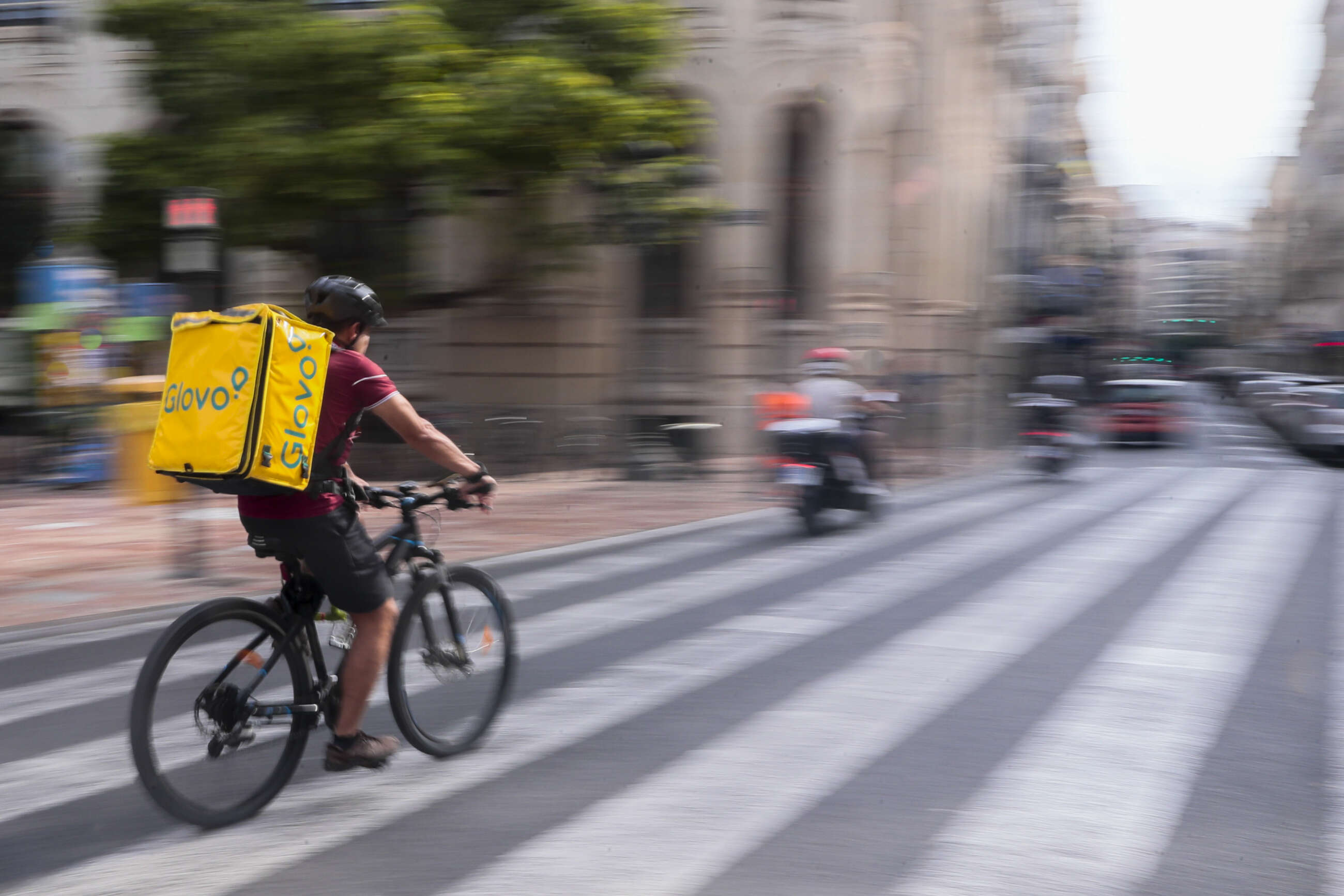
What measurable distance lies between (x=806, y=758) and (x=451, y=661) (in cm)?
136

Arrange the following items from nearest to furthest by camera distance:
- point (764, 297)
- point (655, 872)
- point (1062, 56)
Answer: point (655, 872)
point (764, 297)
point (1062, 56)

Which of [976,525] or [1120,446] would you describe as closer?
[976,525]

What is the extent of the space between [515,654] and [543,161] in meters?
10.7

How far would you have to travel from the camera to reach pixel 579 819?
4.18m

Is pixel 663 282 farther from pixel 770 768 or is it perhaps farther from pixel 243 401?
pixel 243 401

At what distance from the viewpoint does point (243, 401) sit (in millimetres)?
3834

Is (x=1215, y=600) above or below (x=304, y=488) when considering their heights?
below

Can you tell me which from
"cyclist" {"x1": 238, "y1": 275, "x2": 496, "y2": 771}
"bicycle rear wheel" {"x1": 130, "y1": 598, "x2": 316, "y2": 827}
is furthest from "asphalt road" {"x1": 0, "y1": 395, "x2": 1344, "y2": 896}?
"cyclist" {"x1": 238, "y1": 275, "x2": 496, "y2": 771}

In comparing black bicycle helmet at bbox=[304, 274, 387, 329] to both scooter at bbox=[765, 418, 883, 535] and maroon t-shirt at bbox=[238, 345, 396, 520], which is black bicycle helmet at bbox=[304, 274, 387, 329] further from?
scooter at bbox=[765, 418, 883, 535]

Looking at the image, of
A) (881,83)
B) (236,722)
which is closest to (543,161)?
(881,83)

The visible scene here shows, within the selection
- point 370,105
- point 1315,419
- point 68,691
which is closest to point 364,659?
point 68,691

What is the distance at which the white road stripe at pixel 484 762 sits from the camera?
3.71 metres

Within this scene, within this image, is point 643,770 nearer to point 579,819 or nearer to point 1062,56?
point 579,819

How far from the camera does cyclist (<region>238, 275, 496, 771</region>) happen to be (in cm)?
411
